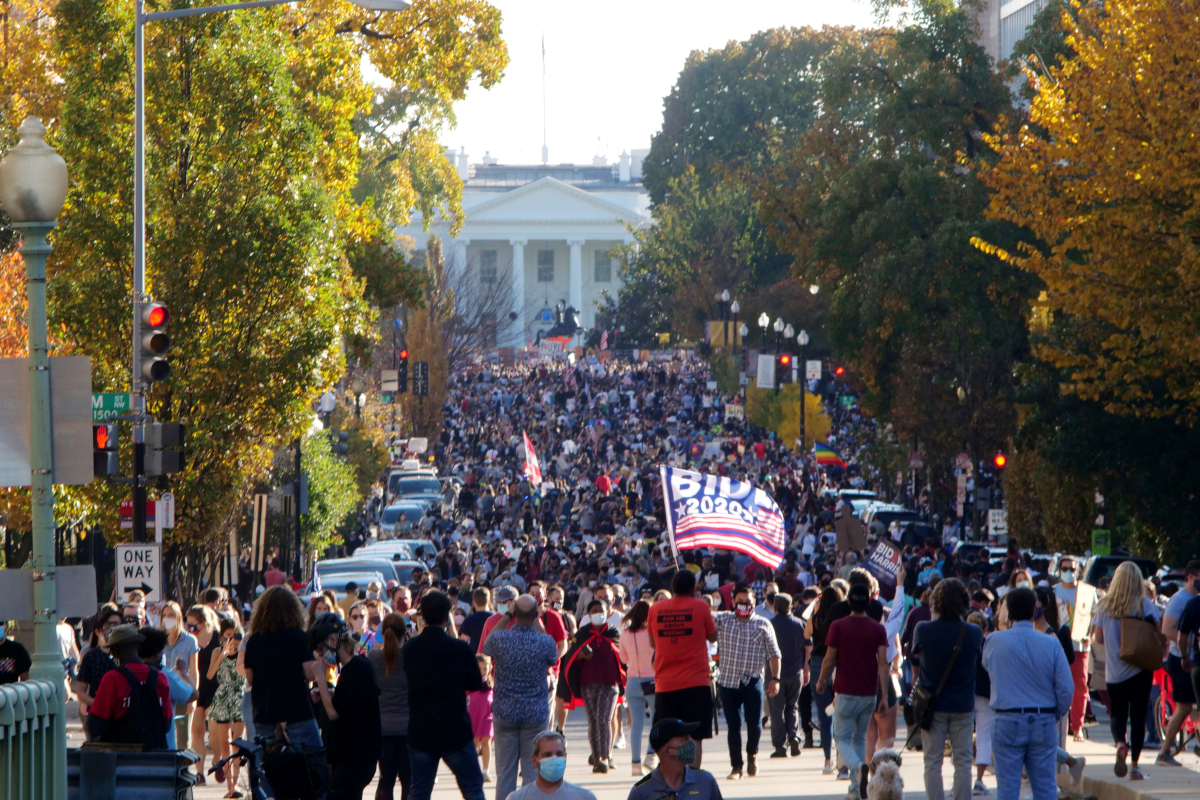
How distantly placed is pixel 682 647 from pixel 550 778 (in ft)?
15.0

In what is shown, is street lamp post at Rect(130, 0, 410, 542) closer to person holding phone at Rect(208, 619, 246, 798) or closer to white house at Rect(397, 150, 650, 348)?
person holding phone at Rect(208, 619, 246, 798)

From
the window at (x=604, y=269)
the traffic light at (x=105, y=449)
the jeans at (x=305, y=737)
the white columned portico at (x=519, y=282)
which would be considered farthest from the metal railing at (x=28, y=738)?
the window at (x=604, y=269)

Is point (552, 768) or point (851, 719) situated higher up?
point (552, 768)

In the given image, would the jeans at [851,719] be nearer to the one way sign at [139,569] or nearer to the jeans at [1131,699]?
the jeans at [1131,699]

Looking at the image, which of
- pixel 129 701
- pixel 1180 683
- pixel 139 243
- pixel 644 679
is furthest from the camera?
pixel 139 243

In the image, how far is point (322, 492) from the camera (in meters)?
34.0

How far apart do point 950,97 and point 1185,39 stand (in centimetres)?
1546

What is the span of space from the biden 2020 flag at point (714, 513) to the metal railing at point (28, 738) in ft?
44.4

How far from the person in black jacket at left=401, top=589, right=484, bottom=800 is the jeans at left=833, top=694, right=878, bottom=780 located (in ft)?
10.3

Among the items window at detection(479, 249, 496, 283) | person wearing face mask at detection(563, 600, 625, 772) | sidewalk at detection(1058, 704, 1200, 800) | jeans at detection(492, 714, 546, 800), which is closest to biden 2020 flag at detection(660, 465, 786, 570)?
person wearing face mask at detection(563, 600, 625, 772)

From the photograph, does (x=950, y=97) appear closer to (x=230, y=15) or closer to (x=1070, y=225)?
(x=1070, y=225)

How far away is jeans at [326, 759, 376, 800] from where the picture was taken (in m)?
9.76

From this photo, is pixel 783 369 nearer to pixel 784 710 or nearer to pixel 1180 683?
pixel 784 710

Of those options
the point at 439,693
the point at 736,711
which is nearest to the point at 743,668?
the point at 736,711
